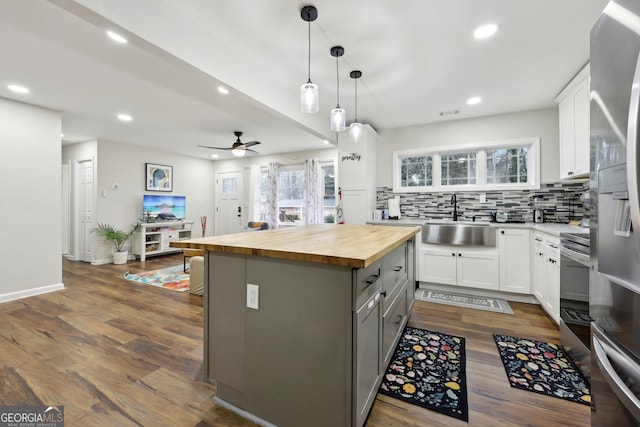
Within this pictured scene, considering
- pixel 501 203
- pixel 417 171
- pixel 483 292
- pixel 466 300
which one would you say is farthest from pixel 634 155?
pixel 417 171

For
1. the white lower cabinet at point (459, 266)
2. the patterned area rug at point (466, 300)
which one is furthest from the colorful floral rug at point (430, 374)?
the white lower cabinet at point (459, 266)

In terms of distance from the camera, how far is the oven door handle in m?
0.76

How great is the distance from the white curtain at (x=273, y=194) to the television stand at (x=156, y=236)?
80.8 inches

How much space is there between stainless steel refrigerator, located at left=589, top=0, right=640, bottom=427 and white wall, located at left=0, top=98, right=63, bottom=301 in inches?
211

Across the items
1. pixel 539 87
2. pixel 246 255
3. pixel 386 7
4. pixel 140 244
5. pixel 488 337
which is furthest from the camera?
pixel 140 244

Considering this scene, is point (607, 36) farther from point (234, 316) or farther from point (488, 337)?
point (488, 337)

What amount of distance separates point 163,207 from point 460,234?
6.29m

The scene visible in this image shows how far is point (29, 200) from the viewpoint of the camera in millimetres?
3529

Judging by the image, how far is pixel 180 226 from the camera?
6.81 meters

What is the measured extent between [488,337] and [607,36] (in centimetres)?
236

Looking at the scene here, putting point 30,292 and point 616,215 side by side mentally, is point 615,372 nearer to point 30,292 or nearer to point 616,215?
point 616,215

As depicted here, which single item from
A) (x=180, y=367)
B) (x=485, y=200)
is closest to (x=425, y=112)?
(x=485, y=200)

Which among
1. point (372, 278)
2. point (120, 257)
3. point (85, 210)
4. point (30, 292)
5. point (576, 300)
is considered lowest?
point (30, 292)

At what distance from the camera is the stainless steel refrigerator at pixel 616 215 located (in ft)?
2.50
